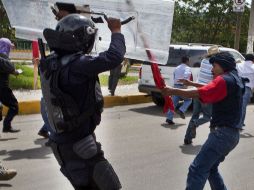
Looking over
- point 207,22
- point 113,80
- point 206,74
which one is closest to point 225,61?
point 206,74

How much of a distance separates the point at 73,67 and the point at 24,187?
107 inches

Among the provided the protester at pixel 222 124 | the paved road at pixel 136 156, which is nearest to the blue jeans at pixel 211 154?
the protester at pixel 222 124

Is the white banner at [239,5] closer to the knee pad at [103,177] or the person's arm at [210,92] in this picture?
the person's arm at [210,92]

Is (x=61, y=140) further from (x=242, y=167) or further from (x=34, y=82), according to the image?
(x=34, y=82)

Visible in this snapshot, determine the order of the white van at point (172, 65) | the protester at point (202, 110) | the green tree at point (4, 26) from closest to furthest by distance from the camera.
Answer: the protester at point (202, 110) < the white van at point (172, 65) < the green tree at point (4, 26)

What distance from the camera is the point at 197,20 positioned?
A: 2423 cm

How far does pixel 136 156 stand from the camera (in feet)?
23.5

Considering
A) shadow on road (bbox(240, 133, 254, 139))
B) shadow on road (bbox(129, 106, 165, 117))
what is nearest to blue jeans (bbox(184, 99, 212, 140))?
shadow on road (bbox(240, 133, 254, 139))

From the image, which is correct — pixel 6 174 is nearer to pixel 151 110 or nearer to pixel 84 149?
Answer: pixel 84 149

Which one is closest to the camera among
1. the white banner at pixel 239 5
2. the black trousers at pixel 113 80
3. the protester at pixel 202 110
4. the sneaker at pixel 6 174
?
the sneaker at pixel 6 174

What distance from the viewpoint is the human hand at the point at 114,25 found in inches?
131

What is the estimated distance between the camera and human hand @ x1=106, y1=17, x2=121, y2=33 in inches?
131

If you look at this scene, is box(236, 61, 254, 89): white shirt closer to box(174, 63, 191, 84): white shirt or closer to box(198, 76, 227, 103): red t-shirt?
box(174, 63, 191, 84): white shirt

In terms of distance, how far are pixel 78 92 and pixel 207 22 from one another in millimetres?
21594
